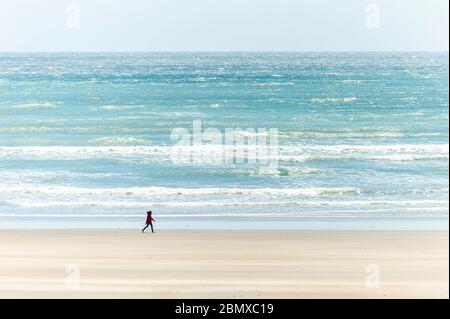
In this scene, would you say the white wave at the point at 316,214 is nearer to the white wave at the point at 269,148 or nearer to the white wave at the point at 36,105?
the white wave at the point at 269,148

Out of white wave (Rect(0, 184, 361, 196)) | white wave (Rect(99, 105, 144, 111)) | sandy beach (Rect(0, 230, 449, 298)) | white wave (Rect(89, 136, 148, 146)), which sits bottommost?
sandy beach (Rect(0, 230, 449, 298))

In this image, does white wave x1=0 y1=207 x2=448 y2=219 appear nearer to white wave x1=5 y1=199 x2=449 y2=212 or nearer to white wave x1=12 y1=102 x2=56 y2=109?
white wave x1=5 y1=199 x2=449 y2=212

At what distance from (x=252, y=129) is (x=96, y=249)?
18257mm

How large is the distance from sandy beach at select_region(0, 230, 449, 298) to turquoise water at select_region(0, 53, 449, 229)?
1208 millimetres

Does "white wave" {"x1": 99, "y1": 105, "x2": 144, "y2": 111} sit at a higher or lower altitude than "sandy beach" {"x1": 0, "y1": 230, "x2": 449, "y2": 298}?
higher

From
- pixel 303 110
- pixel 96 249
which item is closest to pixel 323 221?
pixel 96 249

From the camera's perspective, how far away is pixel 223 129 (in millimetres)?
28797

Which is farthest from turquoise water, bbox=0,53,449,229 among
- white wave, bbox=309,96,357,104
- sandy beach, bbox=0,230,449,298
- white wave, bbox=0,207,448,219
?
sandy beach, bbox=0,230,449,298

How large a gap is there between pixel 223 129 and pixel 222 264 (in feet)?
60.7

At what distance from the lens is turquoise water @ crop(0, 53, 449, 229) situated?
14766mm

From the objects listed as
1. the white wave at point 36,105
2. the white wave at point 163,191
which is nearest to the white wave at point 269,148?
the white wave at point 163,191

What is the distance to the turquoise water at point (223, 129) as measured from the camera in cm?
1477

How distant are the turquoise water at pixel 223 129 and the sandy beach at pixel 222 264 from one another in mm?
1208

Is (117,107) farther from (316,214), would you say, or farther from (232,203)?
(316,214)
